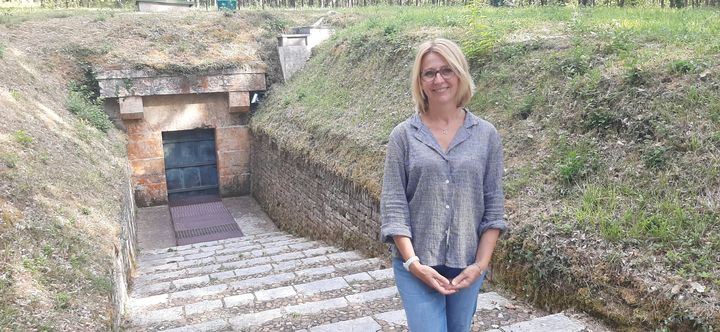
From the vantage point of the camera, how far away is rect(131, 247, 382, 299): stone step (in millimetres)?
5516

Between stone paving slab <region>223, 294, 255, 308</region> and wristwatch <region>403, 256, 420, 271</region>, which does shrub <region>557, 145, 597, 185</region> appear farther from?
stone paving slab <region>223, 294, 255, 308</region>

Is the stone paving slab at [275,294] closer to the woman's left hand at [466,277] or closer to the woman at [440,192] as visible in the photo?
the woman at [440,192]

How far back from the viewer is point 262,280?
17.9 feet

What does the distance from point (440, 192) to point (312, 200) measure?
6768 mm

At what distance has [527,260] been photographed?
390 centimetres

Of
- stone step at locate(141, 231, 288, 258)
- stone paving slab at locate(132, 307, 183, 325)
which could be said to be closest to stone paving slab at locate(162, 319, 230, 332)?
stone paving slab at locate(132, 307, 183, 325)

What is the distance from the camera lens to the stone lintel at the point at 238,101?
496 inches

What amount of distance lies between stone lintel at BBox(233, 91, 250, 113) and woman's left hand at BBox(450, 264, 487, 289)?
11197mm

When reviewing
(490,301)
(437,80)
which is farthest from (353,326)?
(437,80)

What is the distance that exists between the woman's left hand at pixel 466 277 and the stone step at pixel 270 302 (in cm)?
209

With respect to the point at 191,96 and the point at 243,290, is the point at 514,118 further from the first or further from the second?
the point at 191,96

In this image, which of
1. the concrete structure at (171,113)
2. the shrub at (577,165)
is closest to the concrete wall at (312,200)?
the concrete structure at (171,113)

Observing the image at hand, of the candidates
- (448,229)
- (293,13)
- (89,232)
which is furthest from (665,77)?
(293,13)

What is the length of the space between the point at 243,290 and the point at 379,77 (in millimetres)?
5121
